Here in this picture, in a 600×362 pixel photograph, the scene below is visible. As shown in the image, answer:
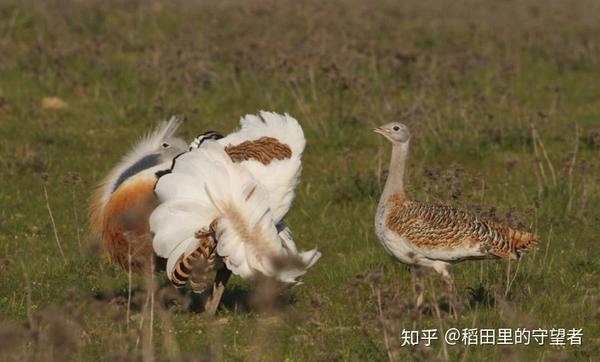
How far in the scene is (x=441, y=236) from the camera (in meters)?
5.59

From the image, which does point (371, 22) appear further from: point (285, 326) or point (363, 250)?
point (285, 326)

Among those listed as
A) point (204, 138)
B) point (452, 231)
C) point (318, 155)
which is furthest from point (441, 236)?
point (318, 155)

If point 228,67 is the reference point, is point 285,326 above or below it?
above

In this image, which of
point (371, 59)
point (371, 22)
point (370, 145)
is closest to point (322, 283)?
point (370, 145)

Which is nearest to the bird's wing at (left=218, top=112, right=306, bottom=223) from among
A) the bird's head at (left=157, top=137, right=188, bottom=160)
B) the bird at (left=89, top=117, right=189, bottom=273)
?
the bird's head at (left=157, top=137, right=188, bottom=160)

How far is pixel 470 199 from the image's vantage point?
717cm

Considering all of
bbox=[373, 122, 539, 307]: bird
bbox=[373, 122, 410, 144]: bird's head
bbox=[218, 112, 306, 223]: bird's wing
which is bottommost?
bbox=[373, 122, 539, 307]: bird

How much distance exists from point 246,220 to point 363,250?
2.01 metres

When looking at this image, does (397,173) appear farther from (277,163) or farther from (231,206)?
(231,206)

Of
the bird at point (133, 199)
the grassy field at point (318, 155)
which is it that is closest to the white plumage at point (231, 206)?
the bird at point (133, 199)

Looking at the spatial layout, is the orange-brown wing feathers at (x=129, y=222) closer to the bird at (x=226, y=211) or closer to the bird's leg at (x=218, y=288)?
the bird at (x=226, y=211)

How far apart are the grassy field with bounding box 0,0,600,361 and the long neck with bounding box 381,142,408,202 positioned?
33 cm

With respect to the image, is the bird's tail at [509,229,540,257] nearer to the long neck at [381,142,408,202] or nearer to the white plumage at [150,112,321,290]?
the long neck at [381,142,408,202]

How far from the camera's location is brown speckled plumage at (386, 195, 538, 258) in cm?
558
